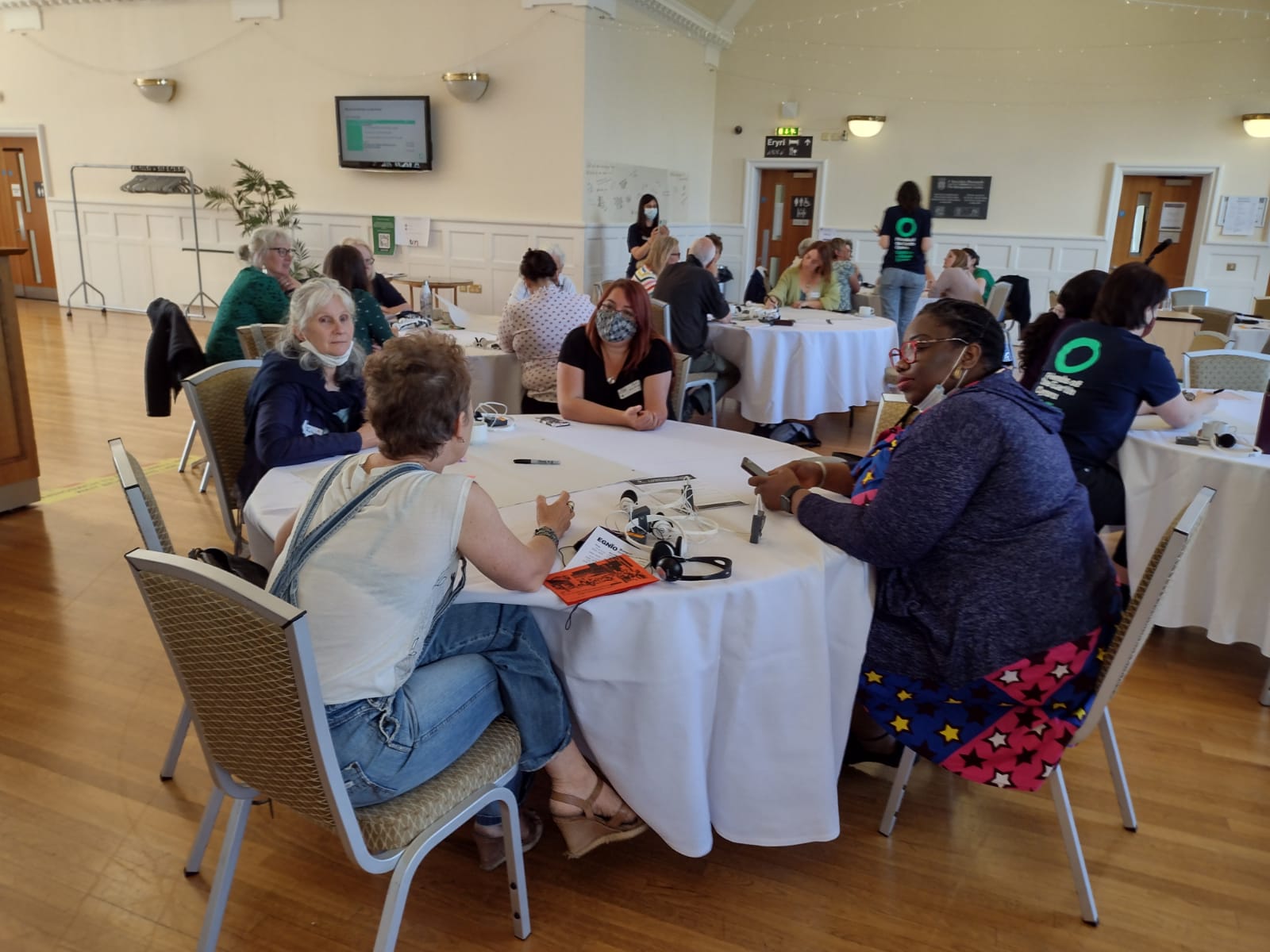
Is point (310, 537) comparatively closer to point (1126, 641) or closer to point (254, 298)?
point (1126, 641)

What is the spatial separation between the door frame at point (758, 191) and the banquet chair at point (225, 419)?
28.4ft

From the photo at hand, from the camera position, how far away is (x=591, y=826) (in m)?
1.93

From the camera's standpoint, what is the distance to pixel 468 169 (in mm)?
8531

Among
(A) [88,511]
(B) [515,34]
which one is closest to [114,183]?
(B) [515,34]

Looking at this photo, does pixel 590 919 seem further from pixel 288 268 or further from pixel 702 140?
pixel 702 140

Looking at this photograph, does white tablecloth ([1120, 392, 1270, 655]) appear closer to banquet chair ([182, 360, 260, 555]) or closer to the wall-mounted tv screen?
banquet chair ([182, 360, 260, 555])

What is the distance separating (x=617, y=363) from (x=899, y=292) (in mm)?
5240

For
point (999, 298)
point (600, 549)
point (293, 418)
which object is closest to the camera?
point (600, 549)

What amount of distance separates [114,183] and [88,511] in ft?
26.0

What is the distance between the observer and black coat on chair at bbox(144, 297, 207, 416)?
4086 millimetres

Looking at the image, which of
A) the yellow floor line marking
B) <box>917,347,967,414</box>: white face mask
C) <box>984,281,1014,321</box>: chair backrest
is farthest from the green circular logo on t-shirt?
<box>984,281,1014,321</box>: chair backrest

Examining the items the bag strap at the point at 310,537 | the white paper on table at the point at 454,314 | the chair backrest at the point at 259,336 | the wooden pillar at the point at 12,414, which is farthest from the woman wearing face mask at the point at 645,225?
the bag strap at the point at 310,537

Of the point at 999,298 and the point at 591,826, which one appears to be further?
the point at 999,298

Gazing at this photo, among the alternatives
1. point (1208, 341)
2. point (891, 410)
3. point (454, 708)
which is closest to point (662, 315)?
point (891, 410)
